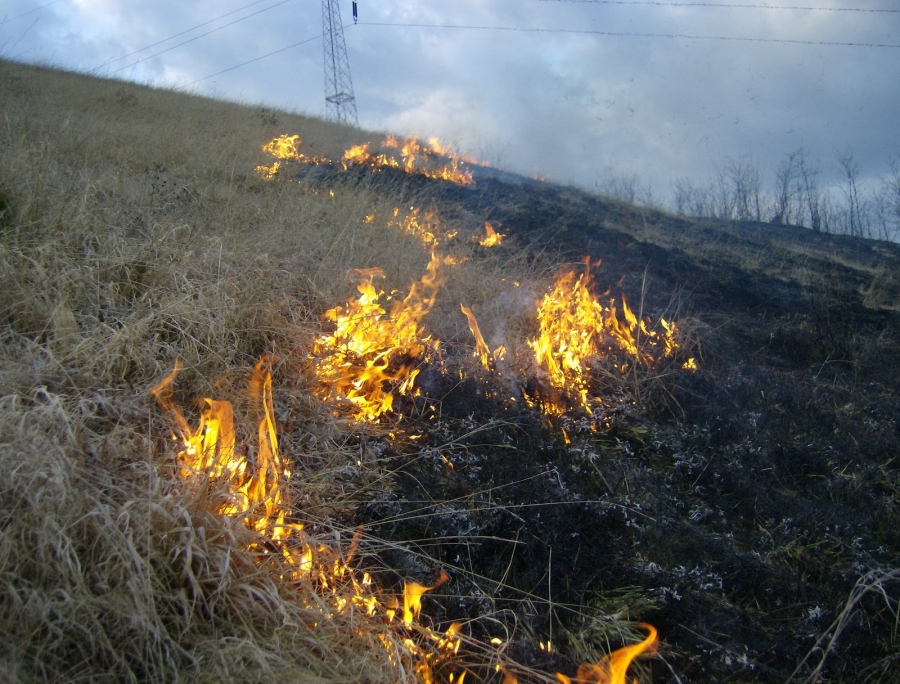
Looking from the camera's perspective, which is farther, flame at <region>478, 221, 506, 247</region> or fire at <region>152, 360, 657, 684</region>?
flame at <region>478, 221, 506, 247</region>

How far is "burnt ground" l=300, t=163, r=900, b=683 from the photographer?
245 centimetres

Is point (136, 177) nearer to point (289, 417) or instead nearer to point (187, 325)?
point (187, 325)

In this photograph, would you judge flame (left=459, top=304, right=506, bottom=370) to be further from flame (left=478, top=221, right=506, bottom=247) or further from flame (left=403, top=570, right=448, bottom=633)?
flame (left=478, top=221, right=506, bottom=247)

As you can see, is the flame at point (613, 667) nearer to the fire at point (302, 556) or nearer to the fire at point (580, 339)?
the fire at point (302, 556)

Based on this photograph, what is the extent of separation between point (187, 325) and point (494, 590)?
2.34 metres

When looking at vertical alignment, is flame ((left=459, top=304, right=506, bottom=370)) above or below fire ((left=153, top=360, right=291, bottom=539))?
above

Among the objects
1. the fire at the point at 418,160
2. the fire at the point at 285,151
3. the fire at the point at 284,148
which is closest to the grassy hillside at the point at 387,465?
the fire at the point at 285,151

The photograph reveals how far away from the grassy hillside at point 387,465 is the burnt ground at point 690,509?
0.05 ft

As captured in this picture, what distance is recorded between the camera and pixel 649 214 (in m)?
11.2

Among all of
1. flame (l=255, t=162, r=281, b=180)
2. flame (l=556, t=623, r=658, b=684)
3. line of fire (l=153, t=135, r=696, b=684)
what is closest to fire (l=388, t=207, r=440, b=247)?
line of fire (l=153, t=135, r=696, b=684)

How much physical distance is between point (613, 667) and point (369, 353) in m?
2.37

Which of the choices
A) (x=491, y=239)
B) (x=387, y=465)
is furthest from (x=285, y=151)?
(x=387, y=465)

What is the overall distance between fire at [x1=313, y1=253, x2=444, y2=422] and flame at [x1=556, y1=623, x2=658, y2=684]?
1.86 meters

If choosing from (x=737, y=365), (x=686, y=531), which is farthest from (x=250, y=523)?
(x=737, y=365)
